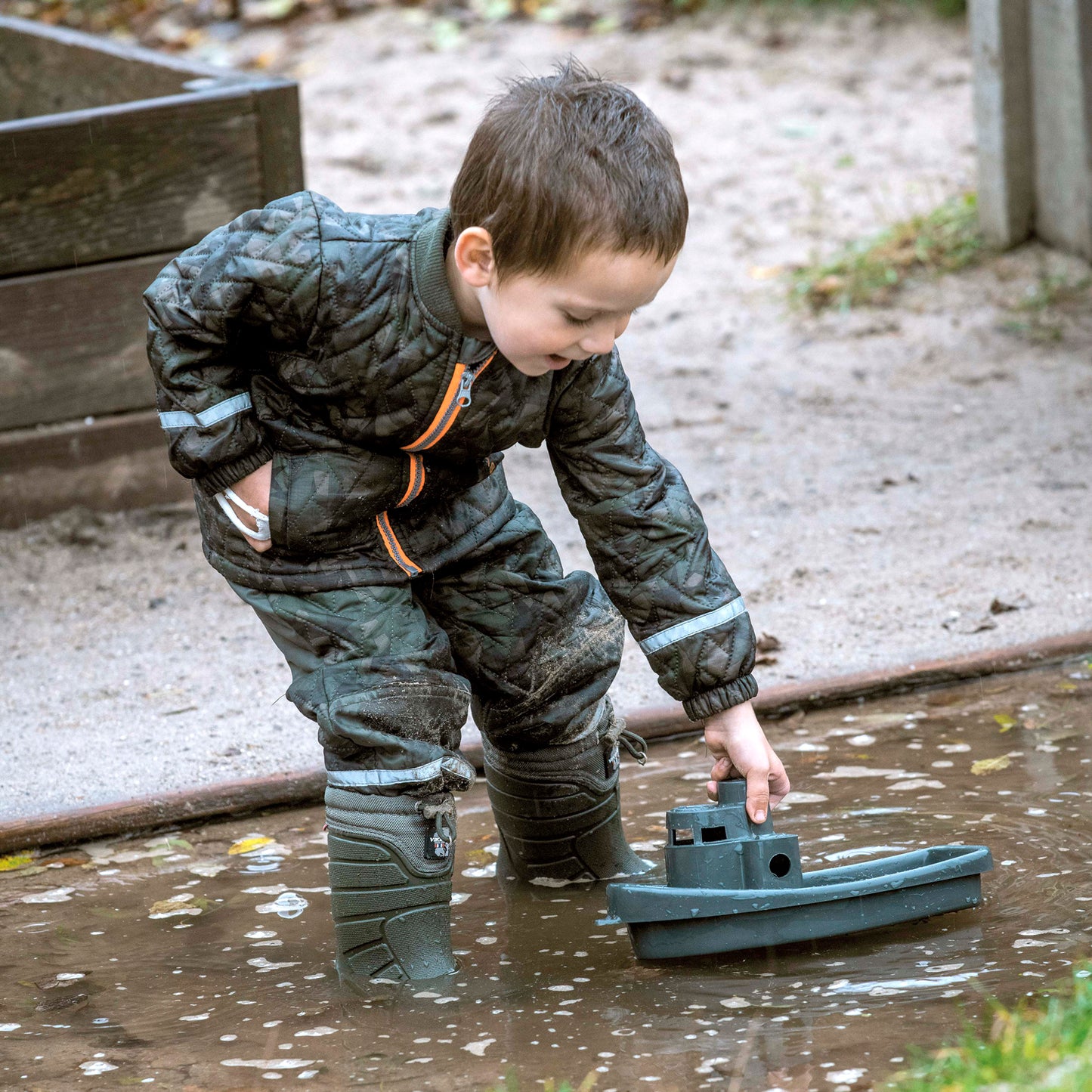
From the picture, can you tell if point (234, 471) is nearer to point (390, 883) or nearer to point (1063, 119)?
point (390, 883)

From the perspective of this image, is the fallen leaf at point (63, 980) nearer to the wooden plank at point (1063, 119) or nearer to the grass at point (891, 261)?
the grass at point (891, 261)

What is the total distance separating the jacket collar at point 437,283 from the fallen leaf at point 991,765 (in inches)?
53.3

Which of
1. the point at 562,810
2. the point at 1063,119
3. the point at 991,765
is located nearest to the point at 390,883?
the point at 562,810

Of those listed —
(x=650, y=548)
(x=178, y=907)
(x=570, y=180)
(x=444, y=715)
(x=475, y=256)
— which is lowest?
(x=178, y=907)

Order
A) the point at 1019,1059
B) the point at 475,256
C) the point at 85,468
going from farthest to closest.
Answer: the point at 85,468, the point at 475,256, the point at 1019,1059

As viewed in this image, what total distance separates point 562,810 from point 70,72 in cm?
381

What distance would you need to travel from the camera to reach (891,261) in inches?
256

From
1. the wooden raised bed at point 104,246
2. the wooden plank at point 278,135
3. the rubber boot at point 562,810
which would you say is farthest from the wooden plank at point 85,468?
the rubber boot at point 562,810

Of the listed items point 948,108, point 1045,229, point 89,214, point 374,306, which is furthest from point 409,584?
point 948,108

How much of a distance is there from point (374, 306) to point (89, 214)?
8.04ft

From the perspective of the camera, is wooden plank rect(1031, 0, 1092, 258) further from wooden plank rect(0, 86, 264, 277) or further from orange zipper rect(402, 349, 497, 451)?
orange zipper rect(402, 349, 497, 451)

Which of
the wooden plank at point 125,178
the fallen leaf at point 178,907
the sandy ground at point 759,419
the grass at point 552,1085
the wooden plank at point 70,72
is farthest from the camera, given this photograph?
the wooden plank at point 70,72

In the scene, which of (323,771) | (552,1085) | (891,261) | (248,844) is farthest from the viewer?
(891,261)

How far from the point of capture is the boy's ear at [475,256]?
2197mm
